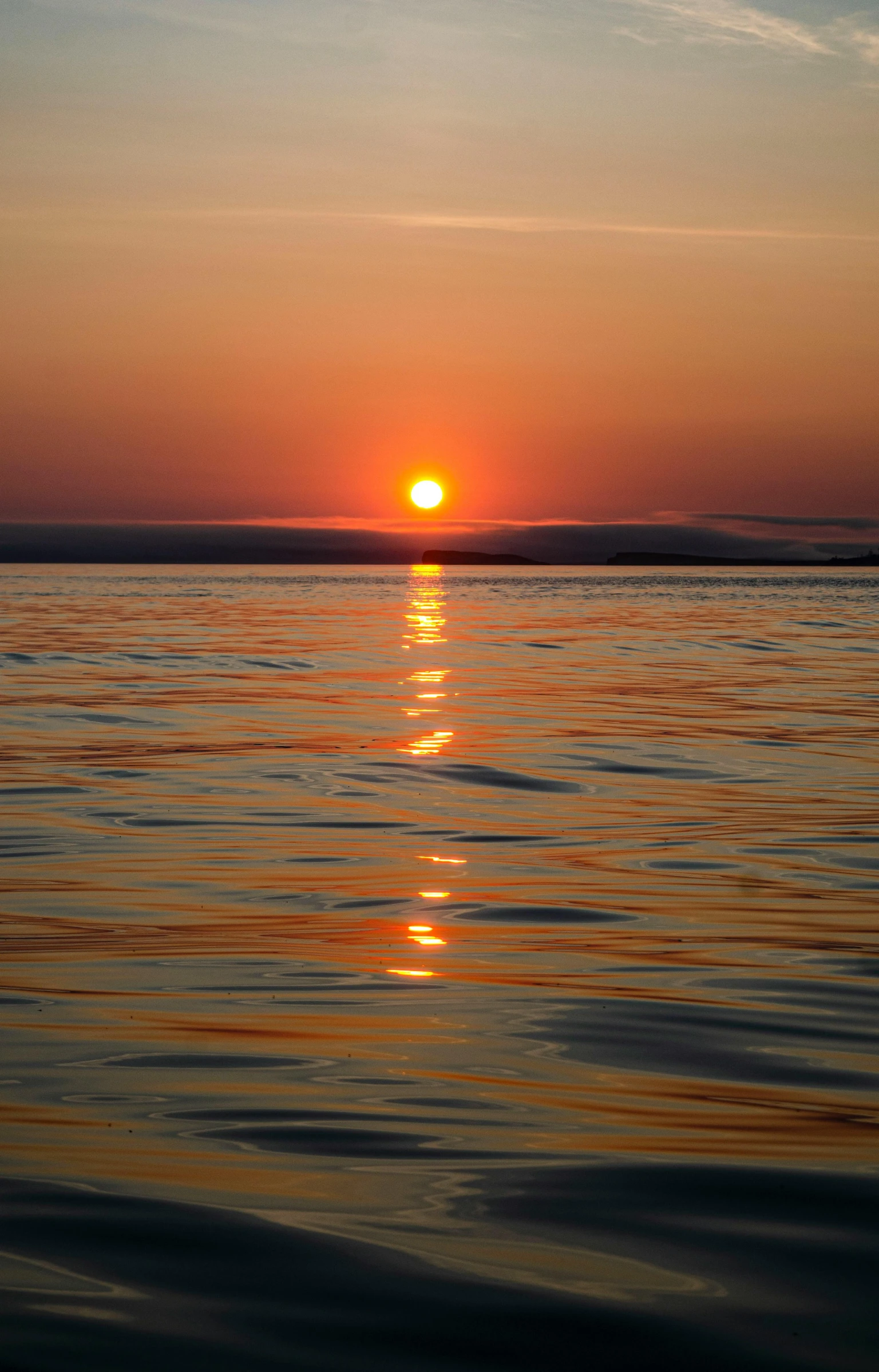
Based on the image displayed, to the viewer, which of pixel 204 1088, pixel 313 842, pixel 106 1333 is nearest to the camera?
pixel 106 1333

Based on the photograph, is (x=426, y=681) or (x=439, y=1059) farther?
(x=426, y=681)

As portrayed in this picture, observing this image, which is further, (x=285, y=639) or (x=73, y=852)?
(x=285, y=639)

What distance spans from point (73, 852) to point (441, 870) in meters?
2.47

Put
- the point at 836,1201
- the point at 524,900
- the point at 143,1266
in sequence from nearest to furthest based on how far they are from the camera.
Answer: the point at 143,1266, the point at 836,1201, the point at 524,900

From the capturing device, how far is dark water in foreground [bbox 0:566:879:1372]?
337 centimetres

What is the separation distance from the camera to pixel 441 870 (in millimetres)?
8648

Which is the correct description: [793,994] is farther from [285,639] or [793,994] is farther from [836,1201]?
[285,639]

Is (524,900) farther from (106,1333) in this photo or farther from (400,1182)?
(106,1333)

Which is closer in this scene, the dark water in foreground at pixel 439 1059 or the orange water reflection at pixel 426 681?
the dark water in foreground at pixel 439 1059

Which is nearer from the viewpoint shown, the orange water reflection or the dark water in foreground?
the dark water in foreground

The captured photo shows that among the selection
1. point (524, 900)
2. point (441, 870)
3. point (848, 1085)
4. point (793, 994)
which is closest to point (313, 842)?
point (441, 870)

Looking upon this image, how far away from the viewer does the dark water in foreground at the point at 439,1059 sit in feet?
11.1

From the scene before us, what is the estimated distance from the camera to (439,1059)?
5207 mm

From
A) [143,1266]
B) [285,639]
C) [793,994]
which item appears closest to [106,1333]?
[143,1266]
